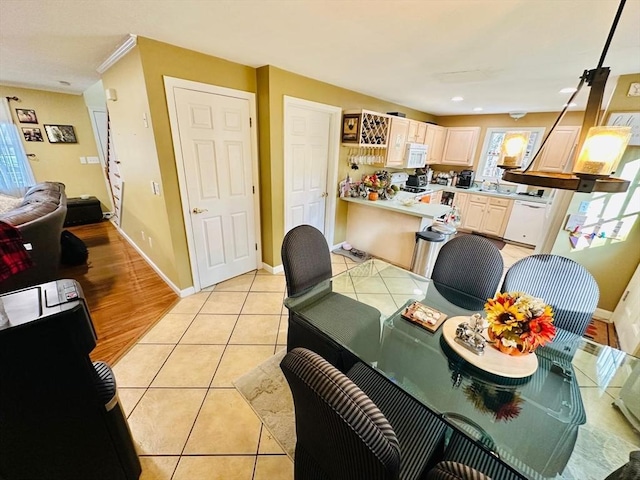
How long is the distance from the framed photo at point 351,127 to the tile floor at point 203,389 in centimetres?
229

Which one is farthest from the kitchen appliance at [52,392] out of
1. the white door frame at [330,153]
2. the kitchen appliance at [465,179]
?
the kitchen appliance at [465,179]

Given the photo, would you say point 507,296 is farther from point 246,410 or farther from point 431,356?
point 246,410

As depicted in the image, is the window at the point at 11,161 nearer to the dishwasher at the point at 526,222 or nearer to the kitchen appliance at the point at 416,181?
the kitchen appliance at the point at 416,181

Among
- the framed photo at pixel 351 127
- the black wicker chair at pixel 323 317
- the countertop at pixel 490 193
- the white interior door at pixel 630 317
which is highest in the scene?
the framed photo at pixel 351 127

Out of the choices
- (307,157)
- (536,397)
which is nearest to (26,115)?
(307,157)

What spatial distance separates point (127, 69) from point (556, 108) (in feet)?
19.5

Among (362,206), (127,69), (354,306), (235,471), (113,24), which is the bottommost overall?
(235,471)

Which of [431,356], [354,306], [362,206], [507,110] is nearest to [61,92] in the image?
[362,206]

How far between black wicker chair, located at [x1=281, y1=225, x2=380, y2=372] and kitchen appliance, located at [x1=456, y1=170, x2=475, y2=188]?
4.60 meters

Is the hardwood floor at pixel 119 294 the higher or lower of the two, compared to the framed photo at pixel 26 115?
lower

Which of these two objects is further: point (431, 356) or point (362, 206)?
point (362, 206)

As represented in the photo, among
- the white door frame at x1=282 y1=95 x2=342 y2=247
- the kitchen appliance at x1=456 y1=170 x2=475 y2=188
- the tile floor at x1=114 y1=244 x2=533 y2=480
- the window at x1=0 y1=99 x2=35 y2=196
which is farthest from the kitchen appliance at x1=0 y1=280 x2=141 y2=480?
the kitchen appliance at x1=456 y1=170 x2=475 y2=188

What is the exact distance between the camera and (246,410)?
1.60 m

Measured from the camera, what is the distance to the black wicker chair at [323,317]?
144 centimetres
